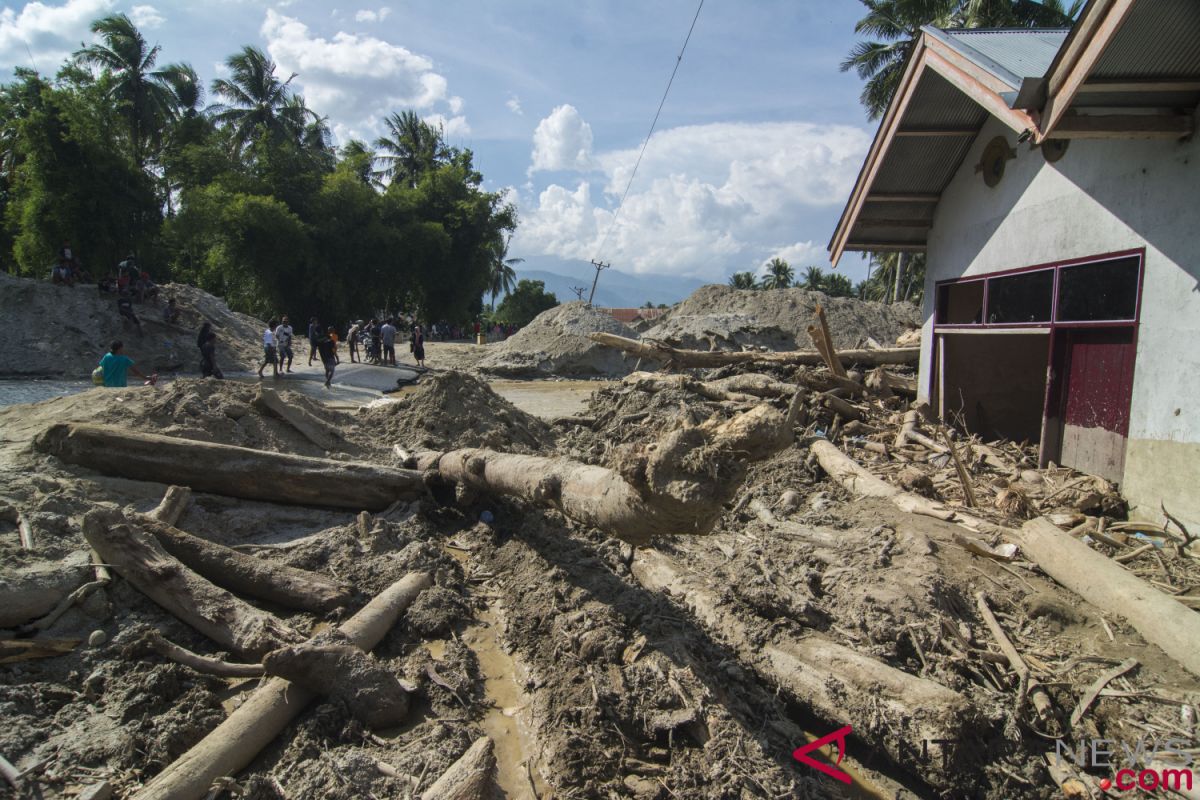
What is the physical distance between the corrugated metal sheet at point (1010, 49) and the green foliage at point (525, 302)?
5007 cm

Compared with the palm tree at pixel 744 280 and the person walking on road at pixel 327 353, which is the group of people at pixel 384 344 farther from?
the palm tree at pixel 744 280

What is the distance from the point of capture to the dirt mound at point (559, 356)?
78.8ft

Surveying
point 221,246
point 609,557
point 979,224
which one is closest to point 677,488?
point 609,557

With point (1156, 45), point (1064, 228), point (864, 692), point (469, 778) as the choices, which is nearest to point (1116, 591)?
point (864, 692)

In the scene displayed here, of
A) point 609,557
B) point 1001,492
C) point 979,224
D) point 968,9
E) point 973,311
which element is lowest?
point 609,557

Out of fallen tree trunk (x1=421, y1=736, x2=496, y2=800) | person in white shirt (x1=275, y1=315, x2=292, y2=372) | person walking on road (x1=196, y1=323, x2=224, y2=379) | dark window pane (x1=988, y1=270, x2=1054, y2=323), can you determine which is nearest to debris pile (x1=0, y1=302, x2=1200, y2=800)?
fallen tree trunk (x1=421, y1=736, x2=496, y2=800)

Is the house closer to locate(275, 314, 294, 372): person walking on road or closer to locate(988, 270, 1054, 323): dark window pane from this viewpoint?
locate(988, 270, 1054, 323): dark window pane

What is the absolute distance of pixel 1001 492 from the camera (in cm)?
644

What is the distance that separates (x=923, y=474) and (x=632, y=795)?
5.57 meters

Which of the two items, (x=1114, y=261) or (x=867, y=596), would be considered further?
(x=1114, y=261)

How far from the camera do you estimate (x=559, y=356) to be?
24.3m

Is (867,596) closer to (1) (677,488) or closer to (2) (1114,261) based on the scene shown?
(1) (677,488)

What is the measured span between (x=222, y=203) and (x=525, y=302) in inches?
1384

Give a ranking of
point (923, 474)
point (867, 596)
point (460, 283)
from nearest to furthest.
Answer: point (867, 596)
point (923, 474)
point (460, 283)
